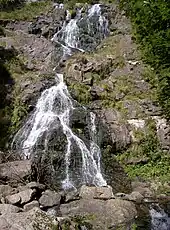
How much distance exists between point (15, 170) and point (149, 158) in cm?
611

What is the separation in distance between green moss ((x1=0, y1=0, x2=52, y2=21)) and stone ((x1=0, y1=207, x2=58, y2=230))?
2074 cm

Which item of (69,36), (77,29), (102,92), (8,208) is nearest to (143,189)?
(8,208)

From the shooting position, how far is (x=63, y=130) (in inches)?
660

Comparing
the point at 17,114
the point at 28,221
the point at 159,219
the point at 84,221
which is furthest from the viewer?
the point at 17,114

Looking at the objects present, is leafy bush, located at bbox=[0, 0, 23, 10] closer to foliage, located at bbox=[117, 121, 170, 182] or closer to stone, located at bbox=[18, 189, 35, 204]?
foliage, located at bbox=[117, 121, 170, 182]

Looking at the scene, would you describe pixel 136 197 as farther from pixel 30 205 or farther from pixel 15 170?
pixel 15 170

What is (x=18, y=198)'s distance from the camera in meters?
11.7

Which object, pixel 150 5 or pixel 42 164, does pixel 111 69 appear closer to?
pixel 150 5

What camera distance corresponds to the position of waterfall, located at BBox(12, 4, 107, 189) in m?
15.7

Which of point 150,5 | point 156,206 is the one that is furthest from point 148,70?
point 156,206

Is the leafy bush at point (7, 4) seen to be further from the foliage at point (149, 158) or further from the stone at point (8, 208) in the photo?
the stone at point (8, 208)

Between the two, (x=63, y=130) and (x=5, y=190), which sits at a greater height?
(x=63, y=130)

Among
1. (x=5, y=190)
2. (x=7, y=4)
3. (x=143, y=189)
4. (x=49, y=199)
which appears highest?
(x=7, y=4)

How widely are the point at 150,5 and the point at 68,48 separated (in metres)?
5.72
